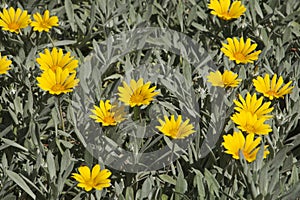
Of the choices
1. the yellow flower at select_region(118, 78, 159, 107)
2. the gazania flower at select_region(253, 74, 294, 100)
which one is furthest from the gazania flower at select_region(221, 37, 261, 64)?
the yellow flower at select_region(118, 78, 159, 107)

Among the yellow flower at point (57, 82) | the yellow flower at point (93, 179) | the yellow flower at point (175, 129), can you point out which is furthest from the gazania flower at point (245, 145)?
the yellow flower at point (57, 82)

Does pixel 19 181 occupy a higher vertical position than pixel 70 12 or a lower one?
lower

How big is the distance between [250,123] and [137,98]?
1.46ft

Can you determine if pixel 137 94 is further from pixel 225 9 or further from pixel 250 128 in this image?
pixel 225 9

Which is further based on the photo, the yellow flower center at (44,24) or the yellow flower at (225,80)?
the yellow flower center at (44,24)

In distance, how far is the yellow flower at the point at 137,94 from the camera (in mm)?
2271

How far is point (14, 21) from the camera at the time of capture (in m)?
2.73

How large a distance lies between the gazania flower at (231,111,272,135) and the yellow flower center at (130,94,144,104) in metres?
0.37

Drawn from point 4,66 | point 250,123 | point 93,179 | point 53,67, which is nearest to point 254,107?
point 250,123

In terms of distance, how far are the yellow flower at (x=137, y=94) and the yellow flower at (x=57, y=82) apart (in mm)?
197

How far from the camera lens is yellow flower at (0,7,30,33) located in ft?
8.74

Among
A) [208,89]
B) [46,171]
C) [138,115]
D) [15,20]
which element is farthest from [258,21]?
[46,171]

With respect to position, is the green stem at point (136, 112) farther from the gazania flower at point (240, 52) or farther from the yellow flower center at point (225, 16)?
the yellow flower center at point (225, 16)

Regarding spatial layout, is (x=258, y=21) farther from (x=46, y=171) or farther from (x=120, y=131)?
(x=46, y=171)
